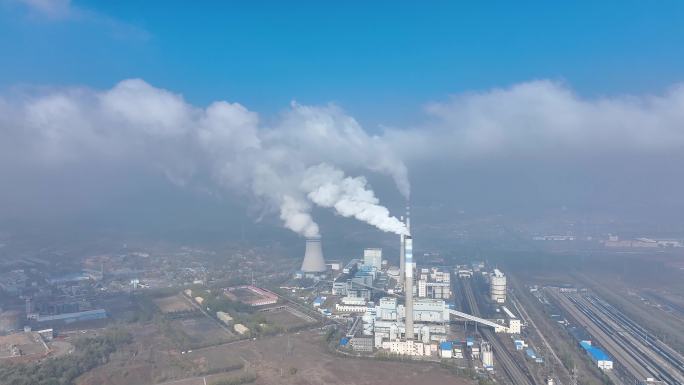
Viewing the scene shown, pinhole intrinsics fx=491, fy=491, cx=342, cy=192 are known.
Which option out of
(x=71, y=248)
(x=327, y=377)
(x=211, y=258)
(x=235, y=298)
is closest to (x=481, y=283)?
(x=235, y=298)

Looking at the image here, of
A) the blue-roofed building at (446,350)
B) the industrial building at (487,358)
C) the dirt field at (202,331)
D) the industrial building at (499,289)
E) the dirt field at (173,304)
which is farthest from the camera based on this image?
the industrial building at (499,289)

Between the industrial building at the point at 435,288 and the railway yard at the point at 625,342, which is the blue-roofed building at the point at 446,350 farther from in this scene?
the industrial building at the point at 435,288

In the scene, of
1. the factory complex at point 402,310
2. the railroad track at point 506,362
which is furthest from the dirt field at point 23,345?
the railroad track at point 506,362

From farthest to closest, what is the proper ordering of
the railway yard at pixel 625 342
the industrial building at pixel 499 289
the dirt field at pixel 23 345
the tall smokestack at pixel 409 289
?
the industrial building at pixel 499 289 < the tall smokestack at pixel 409 289 < the dirt field at pixel 23 345 < the railway yard at pixel 625 342

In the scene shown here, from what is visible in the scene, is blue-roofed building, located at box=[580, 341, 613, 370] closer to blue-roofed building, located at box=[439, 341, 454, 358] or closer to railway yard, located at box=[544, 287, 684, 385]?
railway yard, located at box=[544, 287, 684, 385]

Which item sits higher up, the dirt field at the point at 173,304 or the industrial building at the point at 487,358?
the dirt field at the point at 173,304

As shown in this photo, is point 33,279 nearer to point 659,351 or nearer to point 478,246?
point 659,351
